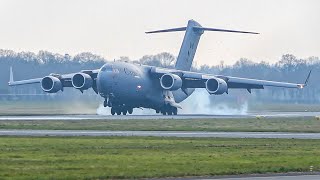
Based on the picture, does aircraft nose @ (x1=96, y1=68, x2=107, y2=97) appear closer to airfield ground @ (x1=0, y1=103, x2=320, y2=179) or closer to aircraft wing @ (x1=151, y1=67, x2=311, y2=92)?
aircraft wing @ (x1=151, y1=67, x2=311, y2=92)

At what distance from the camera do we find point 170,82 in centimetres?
8144

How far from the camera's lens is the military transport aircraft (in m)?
78.8

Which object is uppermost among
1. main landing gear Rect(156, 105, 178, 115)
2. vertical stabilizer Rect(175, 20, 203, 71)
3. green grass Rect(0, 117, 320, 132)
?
vertical stabilizer Rect(175, 20, 203, 71)

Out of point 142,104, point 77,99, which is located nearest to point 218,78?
point 142,104

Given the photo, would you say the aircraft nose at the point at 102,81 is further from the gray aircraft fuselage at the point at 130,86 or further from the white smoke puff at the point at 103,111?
the white smoke puff at the point at 103,111

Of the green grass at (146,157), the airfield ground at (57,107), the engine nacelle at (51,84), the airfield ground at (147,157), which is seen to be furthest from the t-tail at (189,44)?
the green grass at (146,157)

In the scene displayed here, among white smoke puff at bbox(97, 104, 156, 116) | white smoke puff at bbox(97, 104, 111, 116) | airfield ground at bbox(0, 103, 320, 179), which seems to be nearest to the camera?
airfield ground at bbox(0, 103, 320, 179)

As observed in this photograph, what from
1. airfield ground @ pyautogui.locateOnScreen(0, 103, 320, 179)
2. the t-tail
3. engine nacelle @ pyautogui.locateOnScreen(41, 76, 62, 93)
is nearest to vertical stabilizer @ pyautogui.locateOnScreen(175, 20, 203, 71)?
the t-tail

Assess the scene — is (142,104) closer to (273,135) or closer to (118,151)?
(273,135)

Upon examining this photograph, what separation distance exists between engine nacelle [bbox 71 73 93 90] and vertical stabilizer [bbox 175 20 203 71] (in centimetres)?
1093

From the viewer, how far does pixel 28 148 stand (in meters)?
38.4

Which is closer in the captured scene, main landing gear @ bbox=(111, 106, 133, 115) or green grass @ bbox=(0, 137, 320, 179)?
green grass @ bbox=(0, 137, 320, 179)

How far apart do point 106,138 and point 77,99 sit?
2050 inches

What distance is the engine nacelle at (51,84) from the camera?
82.1 meters
